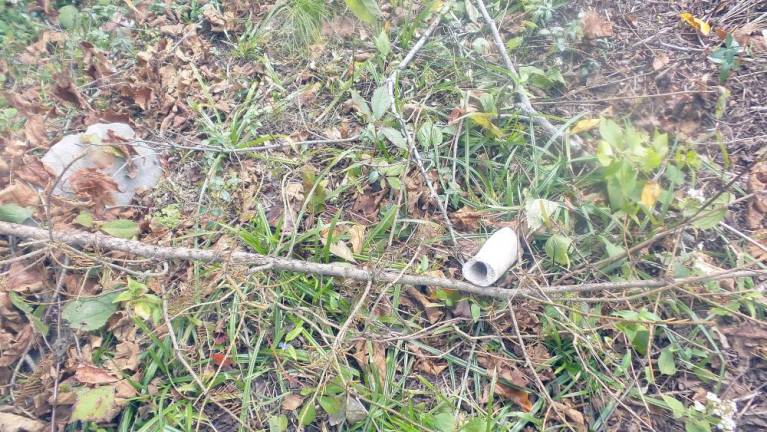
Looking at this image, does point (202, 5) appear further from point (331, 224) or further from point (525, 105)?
point (525, 105)

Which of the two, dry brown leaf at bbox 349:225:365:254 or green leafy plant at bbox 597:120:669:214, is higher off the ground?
green leafy plant at bbox 597:120:669:214

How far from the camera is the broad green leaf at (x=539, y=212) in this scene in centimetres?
188

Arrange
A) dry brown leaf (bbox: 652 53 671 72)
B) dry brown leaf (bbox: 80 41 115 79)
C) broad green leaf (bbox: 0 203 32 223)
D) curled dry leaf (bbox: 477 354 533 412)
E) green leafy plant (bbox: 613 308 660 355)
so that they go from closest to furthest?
green leafy plant (bbox: 613 308 660 355) < curled dry leaf (bbox: 477 354 533 412) < broad green leaf (bbox: 0 203 32 223) < dry brown leaf (bbox: 652 53 671 72) < dry brown leaf (bbox: 80 41 115 79)

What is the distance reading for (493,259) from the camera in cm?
177

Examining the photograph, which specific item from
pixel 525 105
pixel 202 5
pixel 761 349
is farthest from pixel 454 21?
pixel 761 349

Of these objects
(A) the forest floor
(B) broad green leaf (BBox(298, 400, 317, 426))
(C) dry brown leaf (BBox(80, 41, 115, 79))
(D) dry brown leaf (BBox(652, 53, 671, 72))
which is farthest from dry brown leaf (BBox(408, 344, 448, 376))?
(C) dry brown leaf (BBox(80, 41, 115, 79))

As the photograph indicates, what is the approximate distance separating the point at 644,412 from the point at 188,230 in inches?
73.3

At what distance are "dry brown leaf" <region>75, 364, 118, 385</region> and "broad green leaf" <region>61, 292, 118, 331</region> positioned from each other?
0.46ft

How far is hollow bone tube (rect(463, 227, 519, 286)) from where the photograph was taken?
5.83 feet

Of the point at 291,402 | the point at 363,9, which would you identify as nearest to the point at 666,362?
the point at 291,402

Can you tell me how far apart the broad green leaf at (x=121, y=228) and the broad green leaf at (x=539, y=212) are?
156 centimetres

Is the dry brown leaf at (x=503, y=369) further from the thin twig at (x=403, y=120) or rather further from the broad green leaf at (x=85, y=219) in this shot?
the broad green leaf at (x=85, y=219)

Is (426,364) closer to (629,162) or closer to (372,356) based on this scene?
(372,356)

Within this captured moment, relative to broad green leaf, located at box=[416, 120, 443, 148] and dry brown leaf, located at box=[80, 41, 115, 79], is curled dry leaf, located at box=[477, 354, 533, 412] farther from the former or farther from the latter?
dry brown leaf, located at box=[80, 41, 115, 79]
